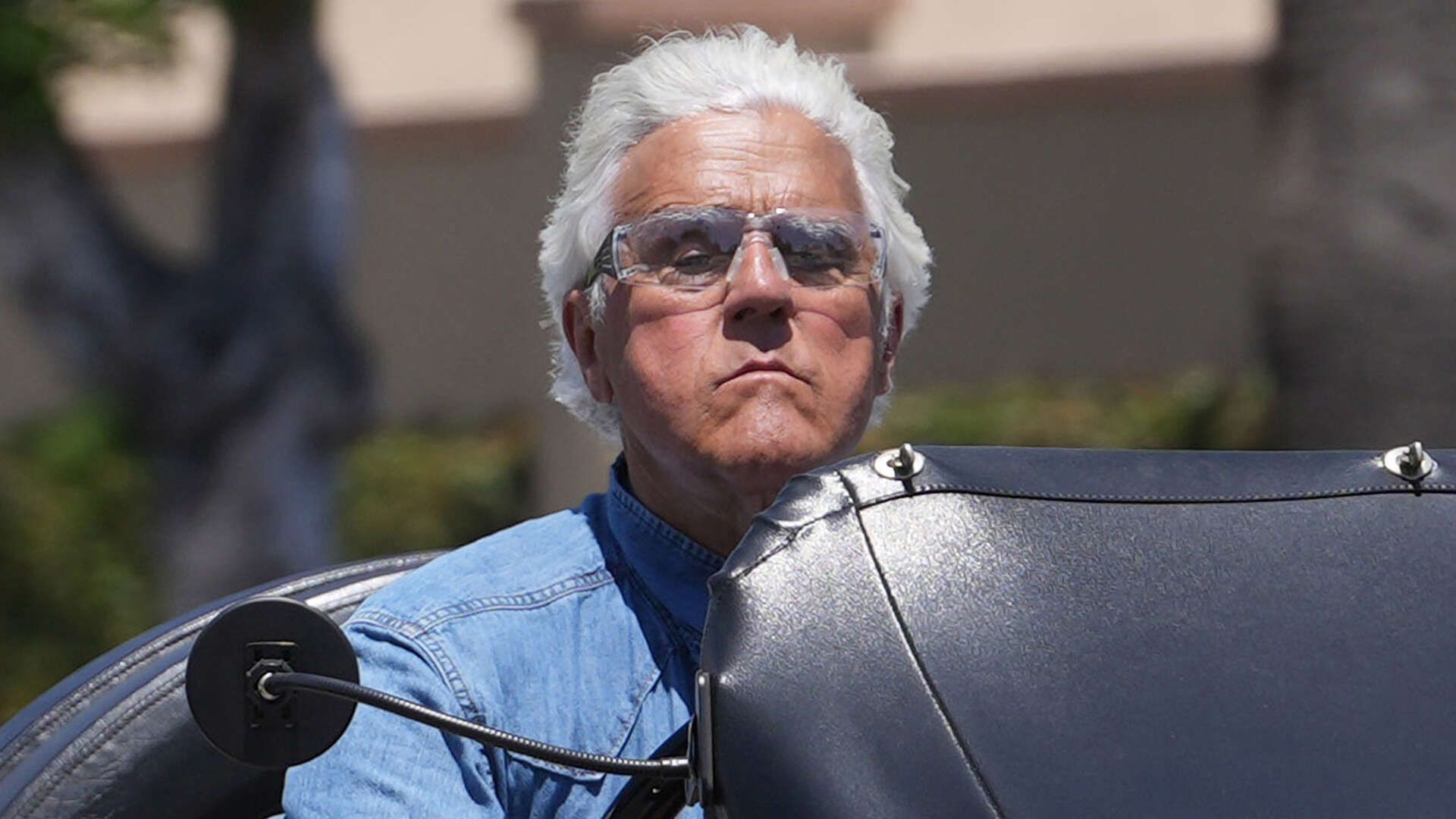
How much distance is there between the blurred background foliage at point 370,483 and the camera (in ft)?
27.9

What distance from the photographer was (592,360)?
2.20 m

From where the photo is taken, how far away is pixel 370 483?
30.4ft

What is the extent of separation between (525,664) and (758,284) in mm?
372

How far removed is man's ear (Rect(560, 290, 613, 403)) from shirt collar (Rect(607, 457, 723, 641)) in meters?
0.13

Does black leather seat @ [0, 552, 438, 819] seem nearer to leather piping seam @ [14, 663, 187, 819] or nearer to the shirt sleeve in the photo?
leather piping seam @ [14, 663, 187, 819]

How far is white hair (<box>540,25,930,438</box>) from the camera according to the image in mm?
2098

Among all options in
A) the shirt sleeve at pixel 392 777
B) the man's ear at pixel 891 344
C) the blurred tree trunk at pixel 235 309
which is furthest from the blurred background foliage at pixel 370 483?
the shirt sleeve at pixel 392 777

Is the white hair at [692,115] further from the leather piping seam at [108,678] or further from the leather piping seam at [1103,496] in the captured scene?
the leather piping seam at [1103,496]

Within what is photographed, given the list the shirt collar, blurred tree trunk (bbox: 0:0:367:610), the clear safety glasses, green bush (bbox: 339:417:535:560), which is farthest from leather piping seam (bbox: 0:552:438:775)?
green bush (bbox: 339:417:535:560)

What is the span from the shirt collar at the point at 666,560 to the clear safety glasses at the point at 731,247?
0.71 ft

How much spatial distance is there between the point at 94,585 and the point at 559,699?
23.1 ft

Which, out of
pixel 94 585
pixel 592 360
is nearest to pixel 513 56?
pixel 94 585

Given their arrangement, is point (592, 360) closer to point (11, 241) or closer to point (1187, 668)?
point (1187, 668)

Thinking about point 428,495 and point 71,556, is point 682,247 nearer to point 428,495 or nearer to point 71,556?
point 71,556
